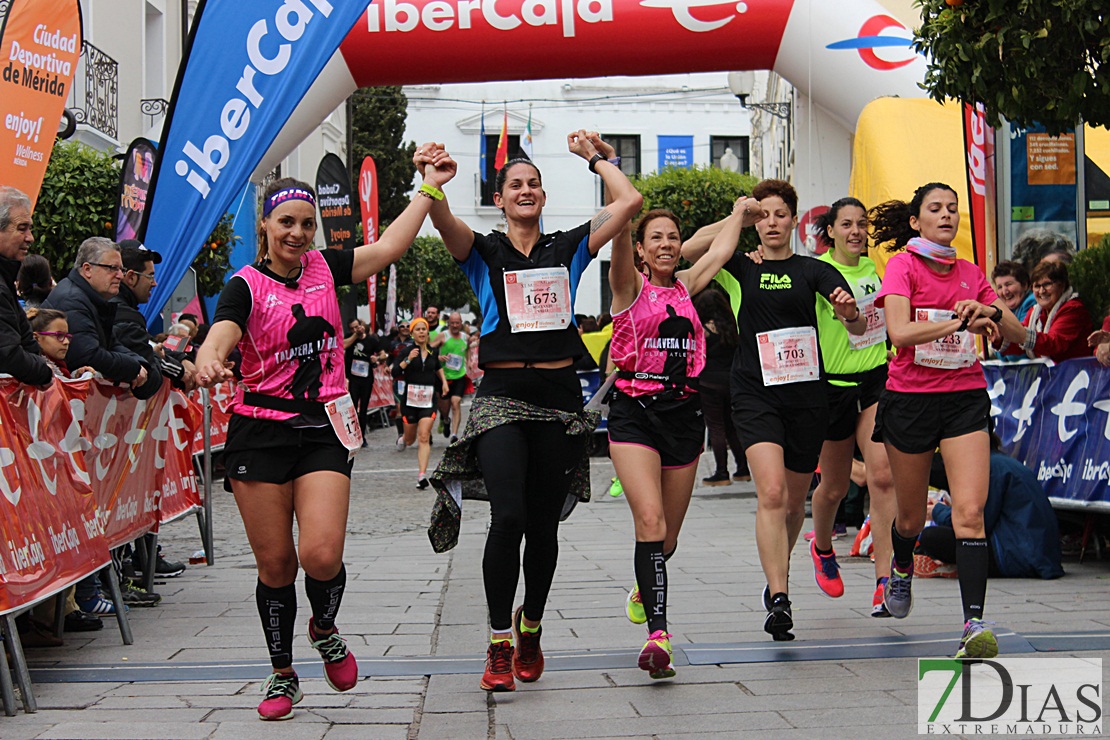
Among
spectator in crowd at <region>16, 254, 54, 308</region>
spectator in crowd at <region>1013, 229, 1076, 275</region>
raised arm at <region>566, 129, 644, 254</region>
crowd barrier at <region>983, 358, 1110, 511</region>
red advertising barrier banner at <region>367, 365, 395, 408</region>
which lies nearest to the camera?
raised arm at <region>566, 129, 644, 254</region>

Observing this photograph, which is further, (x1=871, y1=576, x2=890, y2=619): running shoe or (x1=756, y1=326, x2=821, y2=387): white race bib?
(x1=871, y1=576, x2=890, y2=619): running shoe

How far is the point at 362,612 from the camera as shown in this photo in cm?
729

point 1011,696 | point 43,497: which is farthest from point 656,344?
point 43,497

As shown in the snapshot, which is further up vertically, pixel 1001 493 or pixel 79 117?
pixel 79 117

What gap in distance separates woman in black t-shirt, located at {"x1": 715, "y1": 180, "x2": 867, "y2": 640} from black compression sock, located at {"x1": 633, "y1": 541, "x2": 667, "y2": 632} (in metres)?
0.73

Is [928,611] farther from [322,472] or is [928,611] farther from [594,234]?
[322,472]

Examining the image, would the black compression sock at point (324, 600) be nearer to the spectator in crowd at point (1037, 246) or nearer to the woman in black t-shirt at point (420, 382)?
the spectator in crowd at point (1037, 246)

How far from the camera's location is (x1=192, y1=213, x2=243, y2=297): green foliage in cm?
1361

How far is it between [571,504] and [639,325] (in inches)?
33.0

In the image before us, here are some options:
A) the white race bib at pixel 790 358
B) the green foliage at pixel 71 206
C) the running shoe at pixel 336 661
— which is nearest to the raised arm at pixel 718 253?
the white race bib at pixel 790 358

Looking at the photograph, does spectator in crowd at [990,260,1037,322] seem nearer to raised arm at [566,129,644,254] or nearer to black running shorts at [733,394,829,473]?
black running shorts at [733,394,829,473]

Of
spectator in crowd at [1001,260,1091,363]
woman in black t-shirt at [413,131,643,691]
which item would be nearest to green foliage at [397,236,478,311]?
spectator in crowd at [1001,260,1091,363]

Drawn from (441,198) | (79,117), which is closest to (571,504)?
(441,198)

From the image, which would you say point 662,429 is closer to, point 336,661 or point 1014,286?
point 336,661
